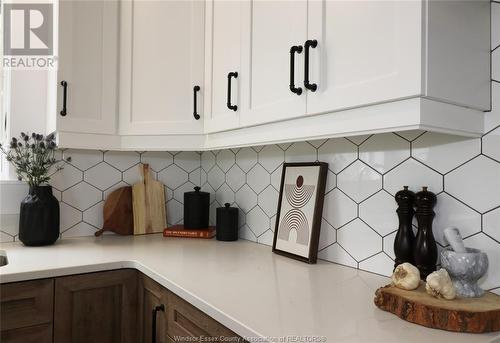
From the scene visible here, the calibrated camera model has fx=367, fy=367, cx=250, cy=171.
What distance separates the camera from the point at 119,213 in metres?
1.86

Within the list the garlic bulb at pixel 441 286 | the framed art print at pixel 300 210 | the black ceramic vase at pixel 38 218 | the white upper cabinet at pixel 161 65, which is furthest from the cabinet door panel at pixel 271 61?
the black ceramic vase at pixel 38 218

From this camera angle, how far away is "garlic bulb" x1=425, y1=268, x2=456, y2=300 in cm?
82

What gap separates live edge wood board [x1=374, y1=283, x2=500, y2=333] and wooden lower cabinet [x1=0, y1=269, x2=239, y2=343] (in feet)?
1.68

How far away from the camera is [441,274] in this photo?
2.75 ft

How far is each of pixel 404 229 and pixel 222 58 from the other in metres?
0.95

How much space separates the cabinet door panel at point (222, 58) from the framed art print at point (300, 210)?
0.32 metres

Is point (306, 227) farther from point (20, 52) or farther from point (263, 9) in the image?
point (20, 52)

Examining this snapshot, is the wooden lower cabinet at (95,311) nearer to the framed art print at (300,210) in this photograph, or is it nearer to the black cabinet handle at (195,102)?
the framed art print at (300,210)

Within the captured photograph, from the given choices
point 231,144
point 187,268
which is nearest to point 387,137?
point 231,144

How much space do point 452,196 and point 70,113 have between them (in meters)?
1.46

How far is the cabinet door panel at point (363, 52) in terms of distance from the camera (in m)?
0.81

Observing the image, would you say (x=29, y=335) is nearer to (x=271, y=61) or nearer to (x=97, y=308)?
(x=97, y=308)

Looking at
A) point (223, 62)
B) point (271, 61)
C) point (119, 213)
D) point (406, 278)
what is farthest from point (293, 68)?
point (119, 213)

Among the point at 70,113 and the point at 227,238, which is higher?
the point at 70,113
